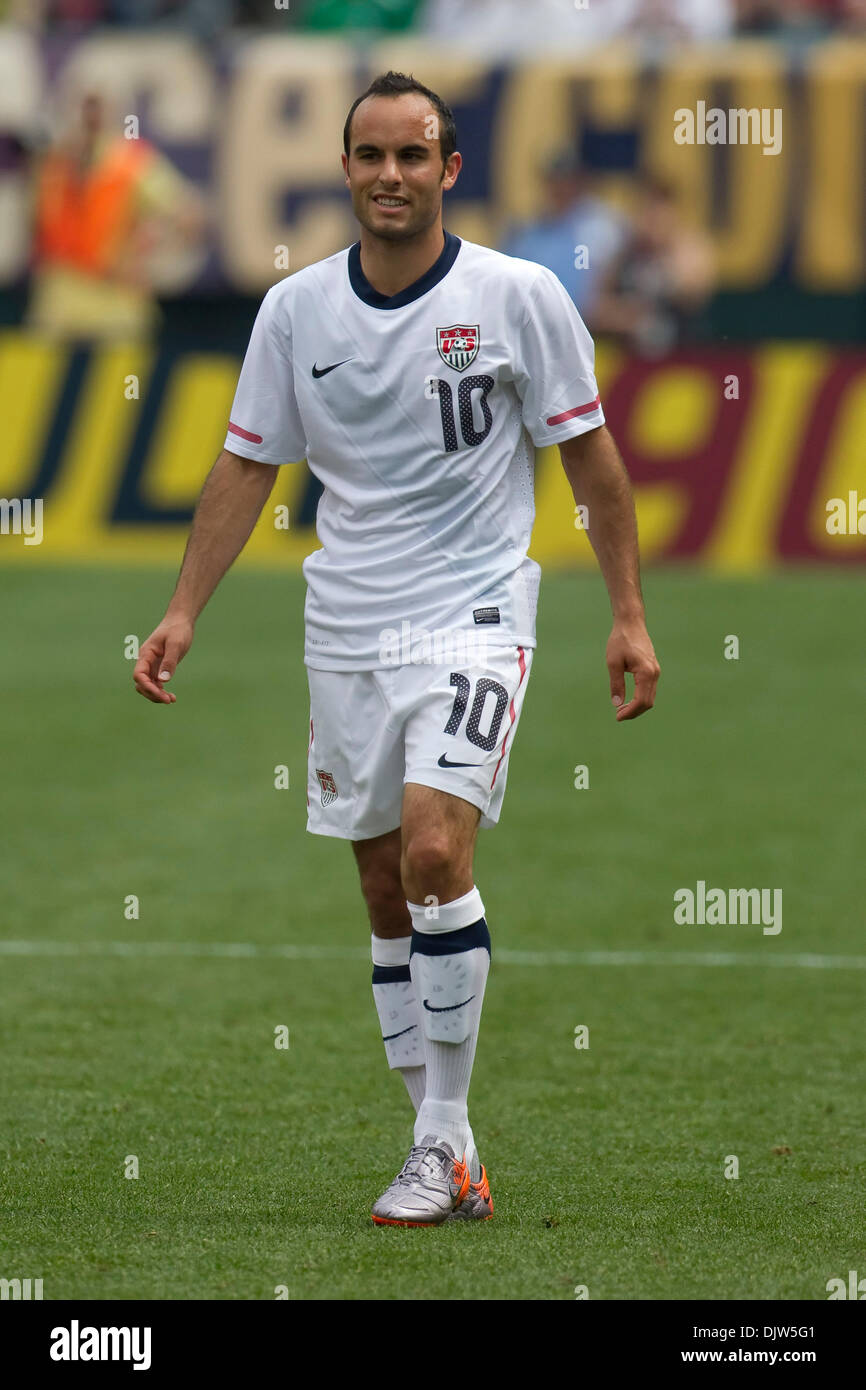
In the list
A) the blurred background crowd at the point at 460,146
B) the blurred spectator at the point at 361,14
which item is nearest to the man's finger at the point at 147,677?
the blurred background crowd at the point at 460,146

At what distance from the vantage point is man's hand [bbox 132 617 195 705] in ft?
16.1

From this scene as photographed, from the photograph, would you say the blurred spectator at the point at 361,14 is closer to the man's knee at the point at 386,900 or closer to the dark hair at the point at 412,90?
the dark hair at the point at 412,90

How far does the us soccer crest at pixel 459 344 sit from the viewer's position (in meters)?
4.84

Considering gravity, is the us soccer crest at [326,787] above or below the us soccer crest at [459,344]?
below

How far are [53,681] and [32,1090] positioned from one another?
6821mm

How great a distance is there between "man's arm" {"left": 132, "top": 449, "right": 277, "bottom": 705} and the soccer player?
0.6 inches

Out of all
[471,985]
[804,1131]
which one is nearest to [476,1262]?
[471,985]

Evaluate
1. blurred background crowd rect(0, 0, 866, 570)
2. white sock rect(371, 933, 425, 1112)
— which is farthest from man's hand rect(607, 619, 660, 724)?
blurred background crowd rect(0, 0, 866, 570)

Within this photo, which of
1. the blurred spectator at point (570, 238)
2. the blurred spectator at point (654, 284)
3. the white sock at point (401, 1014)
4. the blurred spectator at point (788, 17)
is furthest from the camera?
the blurred spectator at point (788, 17)

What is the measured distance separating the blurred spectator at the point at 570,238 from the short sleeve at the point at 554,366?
490 inches

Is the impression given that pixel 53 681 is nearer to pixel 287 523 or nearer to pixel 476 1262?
pixel 287 523

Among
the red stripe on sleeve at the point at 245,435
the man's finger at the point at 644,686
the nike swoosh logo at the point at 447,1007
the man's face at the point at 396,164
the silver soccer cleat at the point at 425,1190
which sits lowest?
the silver soccer cleat at the point at 425,1190

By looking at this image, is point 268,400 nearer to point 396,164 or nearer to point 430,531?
point 430,531

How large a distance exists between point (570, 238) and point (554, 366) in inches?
513
